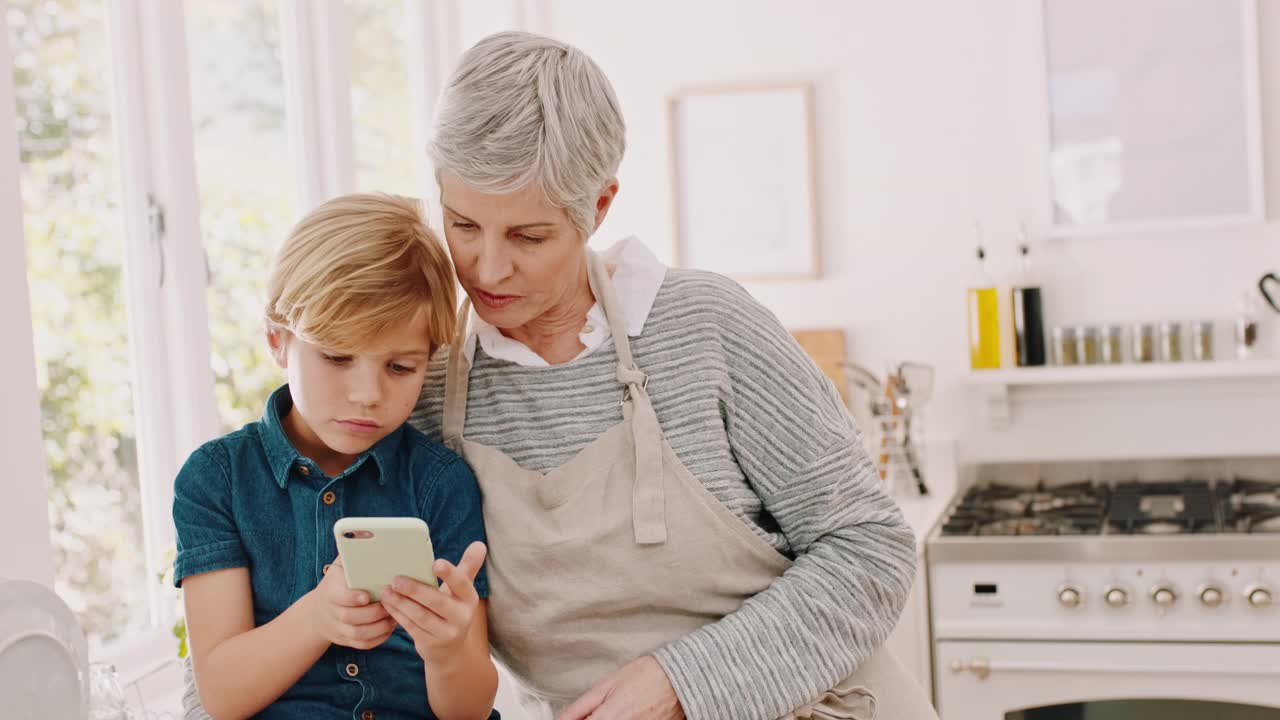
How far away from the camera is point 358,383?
119 cm

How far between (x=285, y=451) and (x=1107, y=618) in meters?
1.70

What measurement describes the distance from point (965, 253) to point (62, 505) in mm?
2176

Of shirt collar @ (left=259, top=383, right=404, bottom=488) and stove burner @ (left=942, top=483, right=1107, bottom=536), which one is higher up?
shirt collar @ (left=259, top=383, right=404, bottom=488)

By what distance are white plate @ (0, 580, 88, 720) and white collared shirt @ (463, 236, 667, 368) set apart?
0.62 metres

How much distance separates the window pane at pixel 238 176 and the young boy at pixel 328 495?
2.88 feet

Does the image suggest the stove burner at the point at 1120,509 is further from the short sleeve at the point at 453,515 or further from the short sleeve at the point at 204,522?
the short sleeve at the point at 204,522

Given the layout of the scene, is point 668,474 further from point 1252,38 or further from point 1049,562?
point 1252,38

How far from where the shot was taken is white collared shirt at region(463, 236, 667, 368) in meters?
1.37

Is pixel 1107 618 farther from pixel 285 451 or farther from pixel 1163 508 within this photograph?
pixel 285 451

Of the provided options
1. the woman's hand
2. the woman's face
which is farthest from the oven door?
the woman's face

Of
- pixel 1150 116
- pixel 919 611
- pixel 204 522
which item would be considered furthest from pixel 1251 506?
pixel 204 522

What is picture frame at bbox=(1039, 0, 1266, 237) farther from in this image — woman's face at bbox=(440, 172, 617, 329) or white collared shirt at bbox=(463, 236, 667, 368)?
woman's face at bbox=(440, 172, 617, 329)

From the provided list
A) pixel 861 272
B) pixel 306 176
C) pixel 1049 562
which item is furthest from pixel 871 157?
pixel 306 176

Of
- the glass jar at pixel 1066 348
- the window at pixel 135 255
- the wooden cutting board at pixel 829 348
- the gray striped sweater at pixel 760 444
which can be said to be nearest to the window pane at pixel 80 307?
the window at pixel 135 255
